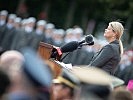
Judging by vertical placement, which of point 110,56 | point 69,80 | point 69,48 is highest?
point 69,80

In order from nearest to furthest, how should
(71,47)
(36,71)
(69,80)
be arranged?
(36,71)
(69,80)
(71,47)

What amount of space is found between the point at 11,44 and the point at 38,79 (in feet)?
56.1

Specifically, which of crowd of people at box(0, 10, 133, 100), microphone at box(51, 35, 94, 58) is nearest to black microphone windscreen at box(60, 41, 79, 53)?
microphone at box(51, 35, 94, 58)

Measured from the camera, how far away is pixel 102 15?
40.2 metres

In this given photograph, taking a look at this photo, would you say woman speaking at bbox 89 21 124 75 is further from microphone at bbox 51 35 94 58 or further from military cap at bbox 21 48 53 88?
military cap at bbox 21 48 53 88

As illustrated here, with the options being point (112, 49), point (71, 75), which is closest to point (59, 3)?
point (112, 49)

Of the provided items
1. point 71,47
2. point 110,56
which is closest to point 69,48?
point 71,47

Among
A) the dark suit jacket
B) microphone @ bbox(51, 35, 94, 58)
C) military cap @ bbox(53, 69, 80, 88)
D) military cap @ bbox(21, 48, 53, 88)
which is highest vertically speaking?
military cap @ bbox(21, 48, 53, 88)

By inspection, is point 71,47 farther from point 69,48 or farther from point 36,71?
point 36,71

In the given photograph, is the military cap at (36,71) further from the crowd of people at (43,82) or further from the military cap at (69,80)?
the military cap at (69,80)

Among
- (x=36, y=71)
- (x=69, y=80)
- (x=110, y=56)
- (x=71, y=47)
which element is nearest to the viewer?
(x=36, y=71)

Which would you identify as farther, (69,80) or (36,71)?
(69,80)

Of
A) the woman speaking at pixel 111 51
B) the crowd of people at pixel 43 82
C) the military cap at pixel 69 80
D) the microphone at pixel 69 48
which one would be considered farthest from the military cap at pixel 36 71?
the woman speaking at pixel 111 51

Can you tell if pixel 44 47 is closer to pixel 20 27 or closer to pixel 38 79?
pixel 38 79
